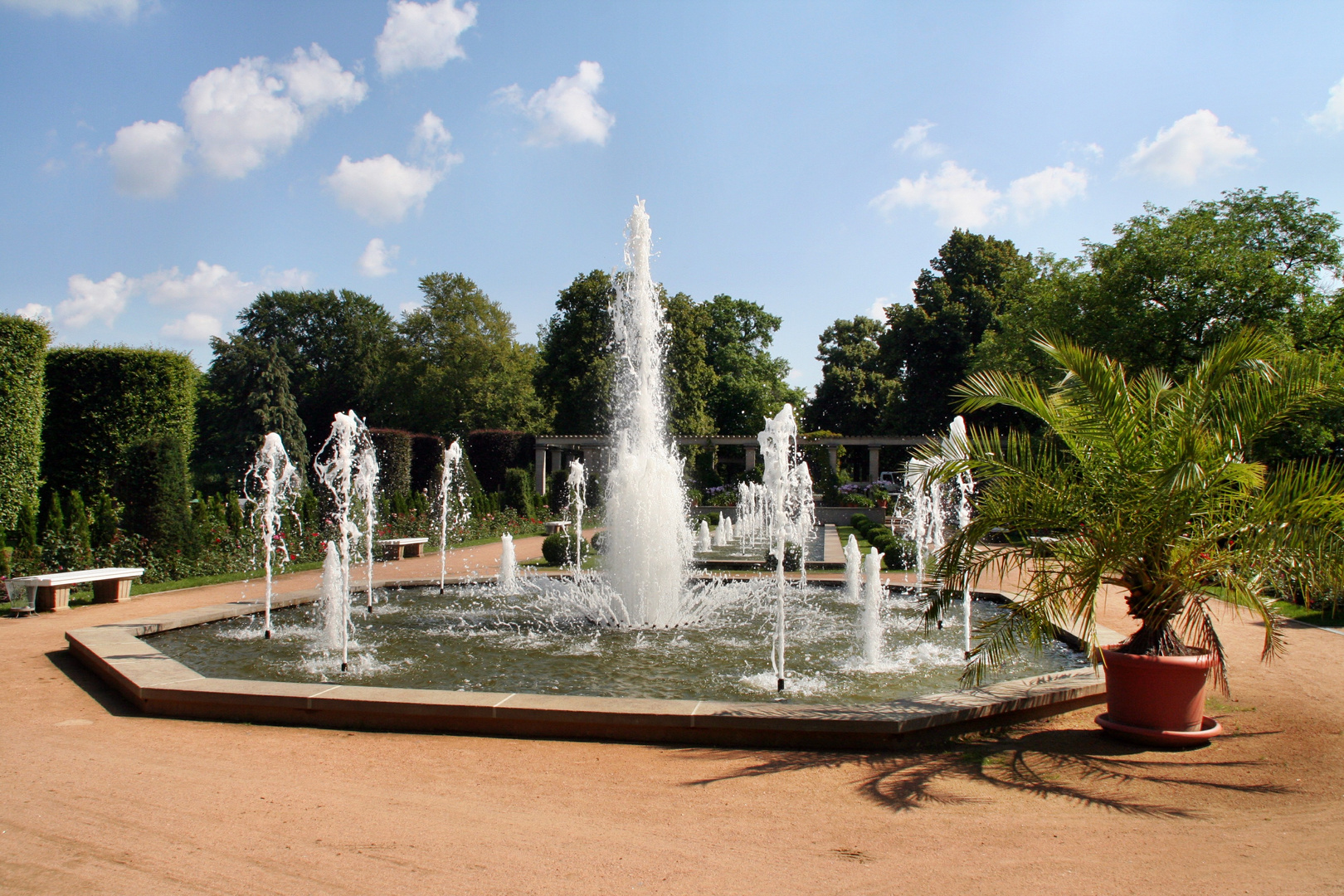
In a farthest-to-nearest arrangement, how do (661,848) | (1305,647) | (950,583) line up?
1. (1305,647)
2. (950,583)
3. (661,848)

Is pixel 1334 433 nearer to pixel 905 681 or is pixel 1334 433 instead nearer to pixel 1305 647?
pixel 1305 647

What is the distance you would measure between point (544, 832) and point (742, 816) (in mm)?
942

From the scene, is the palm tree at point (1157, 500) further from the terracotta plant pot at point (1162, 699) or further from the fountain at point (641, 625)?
the fountain at point (641, 625)

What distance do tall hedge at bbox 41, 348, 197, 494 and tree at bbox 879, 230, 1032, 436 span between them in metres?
29.7

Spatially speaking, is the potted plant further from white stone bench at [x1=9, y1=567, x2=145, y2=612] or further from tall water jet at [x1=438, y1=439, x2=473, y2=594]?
tall water jet at [x1=438, y1=439, x2=473, y2=594]

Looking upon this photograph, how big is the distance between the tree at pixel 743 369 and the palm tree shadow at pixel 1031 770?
38.0m

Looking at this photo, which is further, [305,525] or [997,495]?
[305,525]

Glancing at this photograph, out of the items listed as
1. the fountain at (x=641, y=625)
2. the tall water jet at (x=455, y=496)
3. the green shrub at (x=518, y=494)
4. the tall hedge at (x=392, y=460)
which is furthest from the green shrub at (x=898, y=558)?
the green shrub at (x=518, y=494)

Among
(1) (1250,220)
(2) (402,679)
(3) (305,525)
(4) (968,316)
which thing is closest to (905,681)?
(2) (402,679)

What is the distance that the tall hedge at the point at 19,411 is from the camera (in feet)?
40.2

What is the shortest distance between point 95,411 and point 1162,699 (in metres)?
16.3

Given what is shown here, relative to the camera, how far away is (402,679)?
6.51m

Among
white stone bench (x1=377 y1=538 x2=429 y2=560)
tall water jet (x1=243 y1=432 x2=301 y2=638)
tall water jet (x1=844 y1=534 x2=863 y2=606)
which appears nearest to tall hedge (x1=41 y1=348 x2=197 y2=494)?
tall water jet (x1=243 y1=432 x2=301 y2=638)

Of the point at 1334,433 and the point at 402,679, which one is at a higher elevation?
the point at 1334,433
